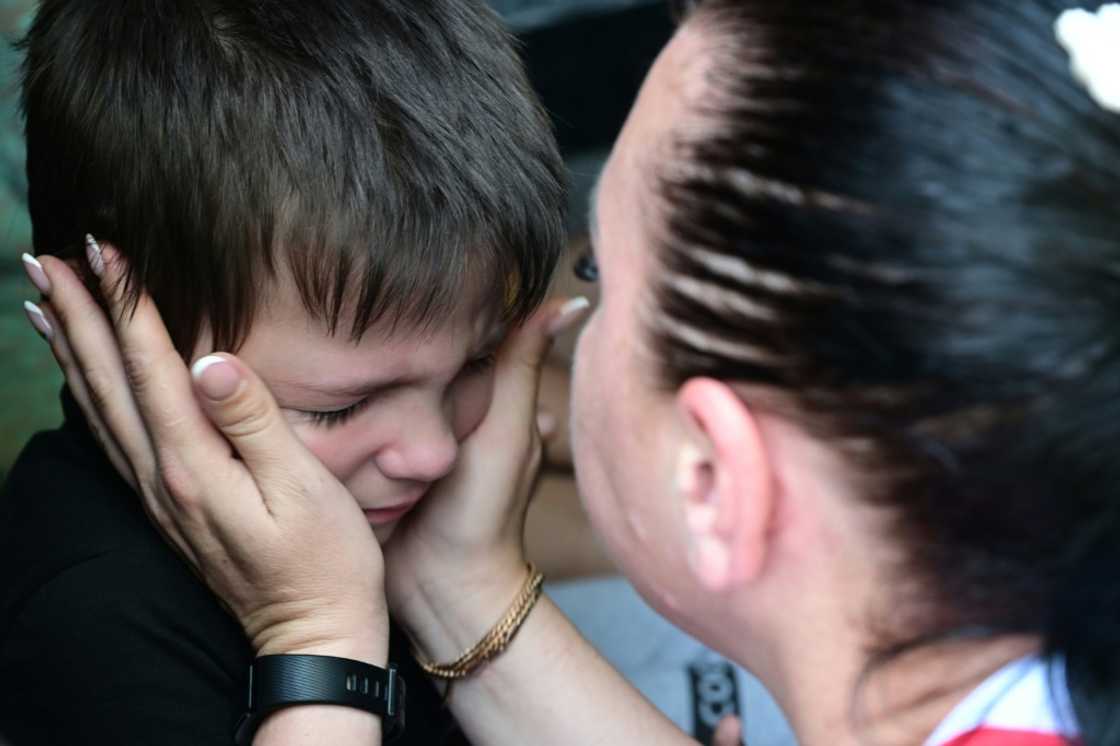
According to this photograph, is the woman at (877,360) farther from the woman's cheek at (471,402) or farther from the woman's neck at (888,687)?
the woman's cheek at (471,402)

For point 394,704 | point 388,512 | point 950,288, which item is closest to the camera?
point 950,288

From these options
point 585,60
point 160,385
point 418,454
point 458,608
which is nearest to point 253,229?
point 160,385

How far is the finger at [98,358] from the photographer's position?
1196mm

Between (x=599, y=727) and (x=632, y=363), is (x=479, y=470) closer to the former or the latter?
(x=599, y=727)

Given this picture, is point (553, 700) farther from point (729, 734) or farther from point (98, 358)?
point (98, 358)

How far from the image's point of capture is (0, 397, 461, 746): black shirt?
3.76 ft

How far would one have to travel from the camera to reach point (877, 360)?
29.0 inches

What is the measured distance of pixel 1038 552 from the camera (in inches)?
29.5

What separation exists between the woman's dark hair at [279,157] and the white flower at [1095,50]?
0.59 m

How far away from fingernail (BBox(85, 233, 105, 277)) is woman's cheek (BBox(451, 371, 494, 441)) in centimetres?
40

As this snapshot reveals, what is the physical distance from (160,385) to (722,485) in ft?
1.99

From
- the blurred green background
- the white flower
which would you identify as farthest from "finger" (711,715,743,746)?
the blurred green background

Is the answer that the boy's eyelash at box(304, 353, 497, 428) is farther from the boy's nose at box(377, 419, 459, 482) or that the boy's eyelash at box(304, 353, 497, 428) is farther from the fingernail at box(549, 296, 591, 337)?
the fingernail at box(549, 296, 591, 337)

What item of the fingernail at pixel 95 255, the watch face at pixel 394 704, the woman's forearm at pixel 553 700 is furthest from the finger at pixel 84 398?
the woman's forearm at pixel 553 700
